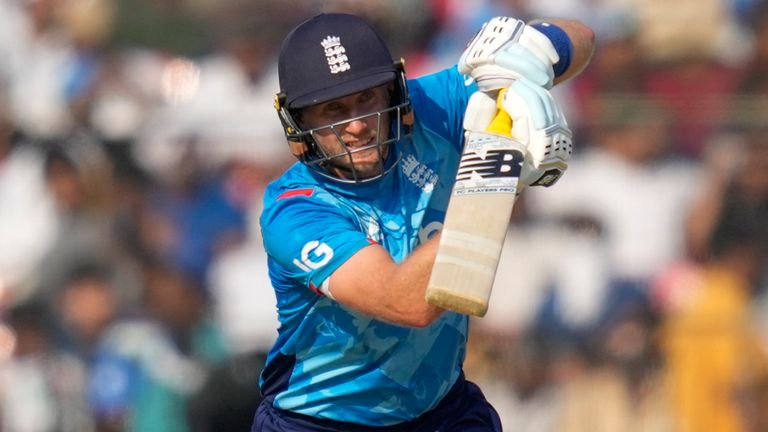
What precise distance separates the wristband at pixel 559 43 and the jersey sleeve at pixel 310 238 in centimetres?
91

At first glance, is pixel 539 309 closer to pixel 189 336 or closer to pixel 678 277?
pixel 678 277

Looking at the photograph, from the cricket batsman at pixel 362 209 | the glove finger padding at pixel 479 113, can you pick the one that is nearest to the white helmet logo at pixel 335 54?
the cricket batsman at pixel 362 209

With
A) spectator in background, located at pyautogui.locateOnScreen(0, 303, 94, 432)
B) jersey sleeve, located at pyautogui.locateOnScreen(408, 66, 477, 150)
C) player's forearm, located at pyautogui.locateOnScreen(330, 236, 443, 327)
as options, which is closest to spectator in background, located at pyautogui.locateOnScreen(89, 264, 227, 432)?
spectator in background, located at pyautogui.locateOnScreen(0, 303, 94, 432)

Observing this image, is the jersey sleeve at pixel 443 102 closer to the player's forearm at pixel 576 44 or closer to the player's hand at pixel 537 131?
the player's forearm at pixel 576 44

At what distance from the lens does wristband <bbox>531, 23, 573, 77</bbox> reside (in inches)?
164

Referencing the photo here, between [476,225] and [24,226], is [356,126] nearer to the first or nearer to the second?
[476,225]

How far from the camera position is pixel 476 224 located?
3303mm

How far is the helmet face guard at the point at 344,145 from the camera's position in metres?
3.79

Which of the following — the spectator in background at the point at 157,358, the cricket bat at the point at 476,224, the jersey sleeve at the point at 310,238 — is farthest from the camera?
the spectator in background at the point at 157,358

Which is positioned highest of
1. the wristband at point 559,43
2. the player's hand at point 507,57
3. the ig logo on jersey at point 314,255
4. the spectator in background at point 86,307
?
the player's hand at point 507,57

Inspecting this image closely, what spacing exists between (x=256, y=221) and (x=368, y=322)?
3.61 m

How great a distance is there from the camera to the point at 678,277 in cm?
715

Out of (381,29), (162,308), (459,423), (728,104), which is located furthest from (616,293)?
(459,423)

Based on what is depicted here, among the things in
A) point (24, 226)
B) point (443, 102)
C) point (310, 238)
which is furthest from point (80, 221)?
point (310, 238)
